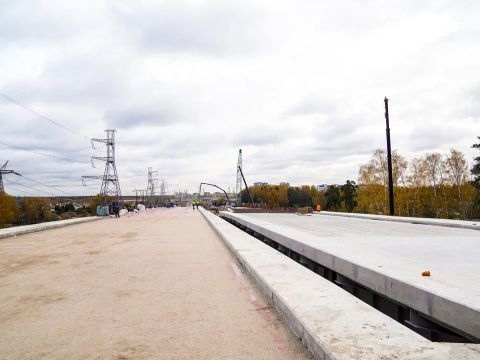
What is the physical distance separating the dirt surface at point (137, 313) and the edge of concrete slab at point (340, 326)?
8.8 inches

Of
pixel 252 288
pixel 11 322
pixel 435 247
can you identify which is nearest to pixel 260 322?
pixel 252 288

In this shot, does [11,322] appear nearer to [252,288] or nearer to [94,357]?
[94,357]

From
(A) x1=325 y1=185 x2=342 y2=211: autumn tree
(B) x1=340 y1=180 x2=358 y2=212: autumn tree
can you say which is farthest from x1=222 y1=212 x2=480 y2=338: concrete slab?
(A) x1=325 y1=185 x2=342 y2=211: autumn tree

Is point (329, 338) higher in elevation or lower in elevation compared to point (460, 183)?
lower

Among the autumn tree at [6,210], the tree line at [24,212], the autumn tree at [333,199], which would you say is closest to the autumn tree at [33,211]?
the tree line at [24,212]

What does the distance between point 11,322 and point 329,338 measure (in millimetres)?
4305

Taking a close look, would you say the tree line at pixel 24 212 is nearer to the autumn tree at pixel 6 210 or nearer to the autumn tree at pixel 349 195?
the autumn tree at pixel 6 210

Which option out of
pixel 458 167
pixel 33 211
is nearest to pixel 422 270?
pixel 458 167

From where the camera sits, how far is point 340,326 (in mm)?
4582

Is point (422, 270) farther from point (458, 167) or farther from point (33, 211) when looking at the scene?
point (33, 211)

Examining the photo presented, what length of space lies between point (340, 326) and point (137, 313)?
300 centimetres

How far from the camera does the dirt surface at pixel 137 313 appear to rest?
4539 millimetres

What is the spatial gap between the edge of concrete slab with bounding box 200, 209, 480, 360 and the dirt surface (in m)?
0.22

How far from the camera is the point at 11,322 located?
5668 mm
